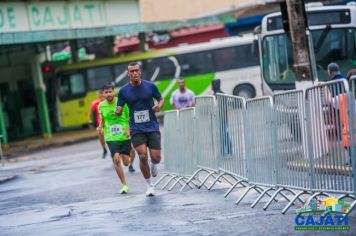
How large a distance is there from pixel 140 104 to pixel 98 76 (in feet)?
83.1

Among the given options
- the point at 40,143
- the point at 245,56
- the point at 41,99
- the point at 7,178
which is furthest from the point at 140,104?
the point at 245,56

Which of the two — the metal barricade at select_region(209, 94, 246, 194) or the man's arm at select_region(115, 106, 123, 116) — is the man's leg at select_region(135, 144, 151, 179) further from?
the metal barricade at select_region(209, 94, 246, 194)

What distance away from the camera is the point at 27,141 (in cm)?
3522

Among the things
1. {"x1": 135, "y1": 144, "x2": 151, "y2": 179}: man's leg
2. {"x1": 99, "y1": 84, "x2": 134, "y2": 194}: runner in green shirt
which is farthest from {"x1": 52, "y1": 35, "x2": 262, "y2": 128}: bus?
{"x1": 135, "y1": 144, "x2": 151, "y2": 179}: man's leg

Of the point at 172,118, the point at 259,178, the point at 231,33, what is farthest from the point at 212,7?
the point at 259,178

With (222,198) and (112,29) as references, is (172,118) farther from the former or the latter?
(112,29)

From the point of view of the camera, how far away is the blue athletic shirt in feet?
41.5

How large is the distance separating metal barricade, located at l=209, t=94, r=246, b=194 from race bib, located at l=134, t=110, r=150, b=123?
1.21 metres

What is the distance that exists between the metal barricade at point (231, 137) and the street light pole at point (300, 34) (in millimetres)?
3390

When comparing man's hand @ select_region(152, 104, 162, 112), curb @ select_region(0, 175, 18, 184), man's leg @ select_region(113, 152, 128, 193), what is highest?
man's hand @ select_region(152, 104, 162, 112)

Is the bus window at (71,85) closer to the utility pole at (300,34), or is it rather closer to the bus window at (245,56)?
the bus window at (245,56)

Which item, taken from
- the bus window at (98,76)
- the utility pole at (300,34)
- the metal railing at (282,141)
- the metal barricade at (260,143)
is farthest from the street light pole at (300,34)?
the bus window at (98,76)

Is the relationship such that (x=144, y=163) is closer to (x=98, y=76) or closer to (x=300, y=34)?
(x=300, y=34)

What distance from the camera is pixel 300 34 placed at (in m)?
14.8
